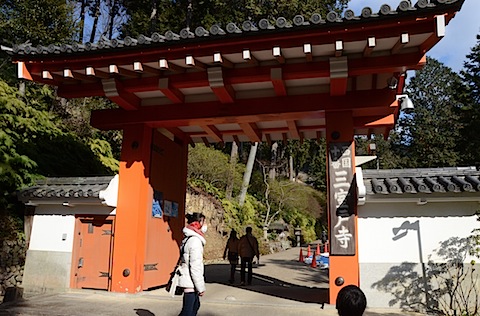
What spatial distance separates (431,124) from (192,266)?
36043 mm

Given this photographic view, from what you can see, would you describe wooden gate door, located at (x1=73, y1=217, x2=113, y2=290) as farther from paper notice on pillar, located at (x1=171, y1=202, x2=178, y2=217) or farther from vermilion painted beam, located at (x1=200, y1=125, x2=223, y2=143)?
vermilion painted beam, located at (x1=200, y1=125, x2=223, y2=143)

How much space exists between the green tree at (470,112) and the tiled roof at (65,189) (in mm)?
22072

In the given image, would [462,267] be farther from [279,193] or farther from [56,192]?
[279,193]

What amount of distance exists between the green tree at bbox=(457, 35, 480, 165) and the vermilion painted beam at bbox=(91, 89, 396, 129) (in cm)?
1943

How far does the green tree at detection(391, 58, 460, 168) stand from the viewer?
31128mm

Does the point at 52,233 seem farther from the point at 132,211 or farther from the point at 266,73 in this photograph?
the point at 266,73

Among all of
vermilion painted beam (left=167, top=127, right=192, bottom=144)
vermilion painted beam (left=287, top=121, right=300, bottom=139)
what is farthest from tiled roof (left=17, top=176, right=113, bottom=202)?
vermilion painted beam (left=287, top=121, right=300, bottom=139)

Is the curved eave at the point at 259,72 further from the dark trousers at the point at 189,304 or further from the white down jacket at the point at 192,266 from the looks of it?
the dark trousers at the point at 189,304

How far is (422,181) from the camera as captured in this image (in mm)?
6871

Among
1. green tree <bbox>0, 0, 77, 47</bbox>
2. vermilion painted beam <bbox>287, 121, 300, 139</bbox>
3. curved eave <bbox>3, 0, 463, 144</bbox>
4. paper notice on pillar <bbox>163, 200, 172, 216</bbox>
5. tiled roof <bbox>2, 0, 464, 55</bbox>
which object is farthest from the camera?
green tree <bbox>0, 0, 77, 47</bbox>

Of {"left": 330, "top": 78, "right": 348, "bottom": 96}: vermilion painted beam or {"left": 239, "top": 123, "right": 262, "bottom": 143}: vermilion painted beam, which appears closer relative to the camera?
{"left": 330, "top": 78, "right": 348, "bottom": 96}: vermilion painted beam

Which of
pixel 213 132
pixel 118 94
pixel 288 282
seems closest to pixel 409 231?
pixel 213 132

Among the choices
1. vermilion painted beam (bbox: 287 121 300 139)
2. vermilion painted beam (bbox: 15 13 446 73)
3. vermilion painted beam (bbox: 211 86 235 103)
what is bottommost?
vermilion painted beam (bbox: 287 121 300 139)

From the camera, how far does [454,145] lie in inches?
1214
